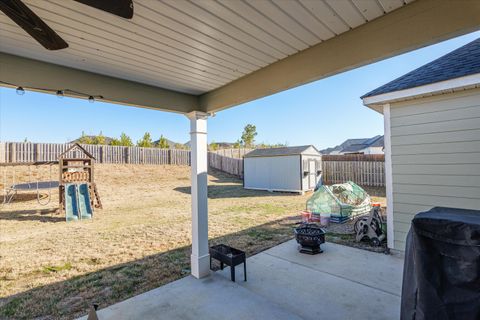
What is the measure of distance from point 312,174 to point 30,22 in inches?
464

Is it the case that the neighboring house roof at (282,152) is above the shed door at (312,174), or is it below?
above

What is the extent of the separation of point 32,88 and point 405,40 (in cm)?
279

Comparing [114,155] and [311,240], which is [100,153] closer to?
[114,155]

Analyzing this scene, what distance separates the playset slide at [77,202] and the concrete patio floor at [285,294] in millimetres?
5551

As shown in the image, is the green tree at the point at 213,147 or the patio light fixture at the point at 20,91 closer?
the patio light fixture at the point at 20,91

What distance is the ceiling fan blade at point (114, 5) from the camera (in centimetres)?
102

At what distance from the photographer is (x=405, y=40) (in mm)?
1412

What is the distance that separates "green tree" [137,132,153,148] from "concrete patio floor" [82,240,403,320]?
16060 mm

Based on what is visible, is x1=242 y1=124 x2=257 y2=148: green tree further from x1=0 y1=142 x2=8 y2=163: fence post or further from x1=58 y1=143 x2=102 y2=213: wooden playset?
x1=0 y1=142 x2=8 y2=163: fence post

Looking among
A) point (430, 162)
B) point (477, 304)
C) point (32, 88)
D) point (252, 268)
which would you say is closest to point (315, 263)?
point (252, 268)

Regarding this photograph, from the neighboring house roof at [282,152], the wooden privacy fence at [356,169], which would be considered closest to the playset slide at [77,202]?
the neighboring house roof at [282,152]

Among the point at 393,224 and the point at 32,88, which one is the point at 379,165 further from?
the point at 32,88

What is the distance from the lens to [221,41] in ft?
5.75

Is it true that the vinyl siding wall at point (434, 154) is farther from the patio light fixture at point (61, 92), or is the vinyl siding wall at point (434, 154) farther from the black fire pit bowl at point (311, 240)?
the patio light fixture at point (61, 92)
